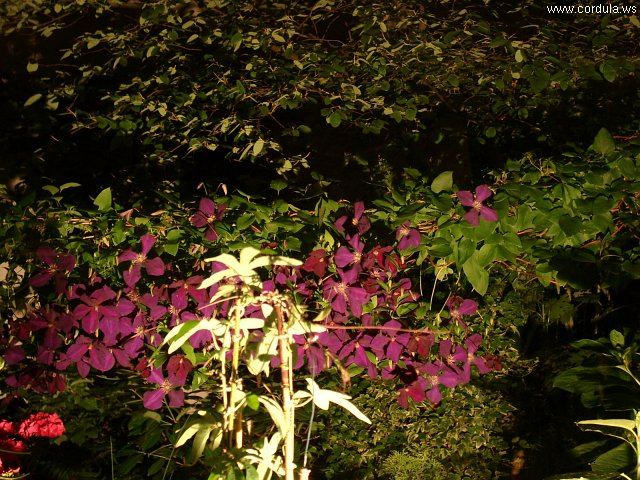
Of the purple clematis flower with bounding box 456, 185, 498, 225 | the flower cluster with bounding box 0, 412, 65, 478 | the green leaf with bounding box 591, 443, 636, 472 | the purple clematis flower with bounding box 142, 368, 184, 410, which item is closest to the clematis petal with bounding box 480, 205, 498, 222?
the purple clematis flower with bounding box 456, 185, 498, 225

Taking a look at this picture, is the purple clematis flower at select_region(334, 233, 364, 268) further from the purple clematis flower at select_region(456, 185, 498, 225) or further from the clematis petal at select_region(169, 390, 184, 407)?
the clematis petal at select_region(169, 390, 184, 407)

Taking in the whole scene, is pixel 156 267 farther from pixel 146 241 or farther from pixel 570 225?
pixel 570 225

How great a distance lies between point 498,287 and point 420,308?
43.7 inches

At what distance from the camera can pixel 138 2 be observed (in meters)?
5.32

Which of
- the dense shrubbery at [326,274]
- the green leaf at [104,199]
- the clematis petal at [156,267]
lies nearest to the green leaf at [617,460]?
the dense shrubbery at [326,274]

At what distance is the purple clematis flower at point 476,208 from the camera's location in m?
2.01

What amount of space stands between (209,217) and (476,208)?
0.83 metres

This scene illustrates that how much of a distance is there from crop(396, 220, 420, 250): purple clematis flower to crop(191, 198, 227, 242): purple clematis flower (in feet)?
1.86

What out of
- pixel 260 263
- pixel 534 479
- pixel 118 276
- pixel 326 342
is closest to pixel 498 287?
pixel 534 479

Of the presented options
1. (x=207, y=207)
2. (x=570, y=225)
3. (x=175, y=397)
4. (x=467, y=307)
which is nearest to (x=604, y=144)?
(x=570, y=225)

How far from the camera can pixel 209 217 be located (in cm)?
212

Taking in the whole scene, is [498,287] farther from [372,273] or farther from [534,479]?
[372,273]

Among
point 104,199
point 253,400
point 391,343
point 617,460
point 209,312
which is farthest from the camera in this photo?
point 104,199

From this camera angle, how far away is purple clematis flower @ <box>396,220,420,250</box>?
2.11 meters
